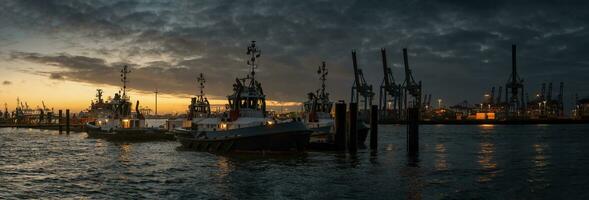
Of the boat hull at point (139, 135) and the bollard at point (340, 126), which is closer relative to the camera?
the bollard at point (340, 126)

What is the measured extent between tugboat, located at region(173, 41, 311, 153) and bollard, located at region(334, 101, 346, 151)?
2.76m

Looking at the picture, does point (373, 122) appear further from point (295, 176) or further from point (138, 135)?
point (138, 135)

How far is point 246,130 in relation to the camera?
45188mm

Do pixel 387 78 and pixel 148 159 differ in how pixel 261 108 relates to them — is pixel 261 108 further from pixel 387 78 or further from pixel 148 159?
pixel 387 78

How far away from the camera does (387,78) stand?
193 metres

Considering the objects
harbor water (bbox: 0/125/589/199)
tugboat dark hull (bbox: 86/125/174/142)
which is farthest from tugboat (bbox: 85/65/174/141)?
harbor water (bbox: 0/125/589/199)

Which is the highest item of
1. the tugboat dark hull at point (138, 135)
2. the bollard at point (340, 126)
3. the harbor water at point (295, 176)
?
the bollard at point (340, 126)

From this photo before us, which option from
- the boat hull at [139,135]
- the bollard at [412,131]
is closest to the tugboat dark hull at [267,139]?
the bollard at [412,131]

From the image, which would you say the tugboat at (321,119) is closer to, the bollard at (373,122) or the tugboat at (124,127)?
the bollard at (373,122)

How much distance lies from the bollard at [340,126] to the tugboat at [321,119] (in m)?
4.58

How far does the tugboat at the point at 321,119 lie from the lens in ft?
192

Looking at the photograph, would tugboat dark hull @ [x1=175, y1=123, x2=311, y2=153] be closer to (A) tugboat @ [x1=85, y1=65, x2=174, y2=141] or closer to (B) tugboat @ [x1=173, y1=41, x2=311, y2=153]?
(B) tugboat @ [x1=173, y1=41, x2=311, y2=153]

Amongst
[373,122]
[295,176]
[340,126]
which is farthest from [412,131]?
[295,176]

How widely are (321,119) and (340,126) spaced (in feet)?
57.5
